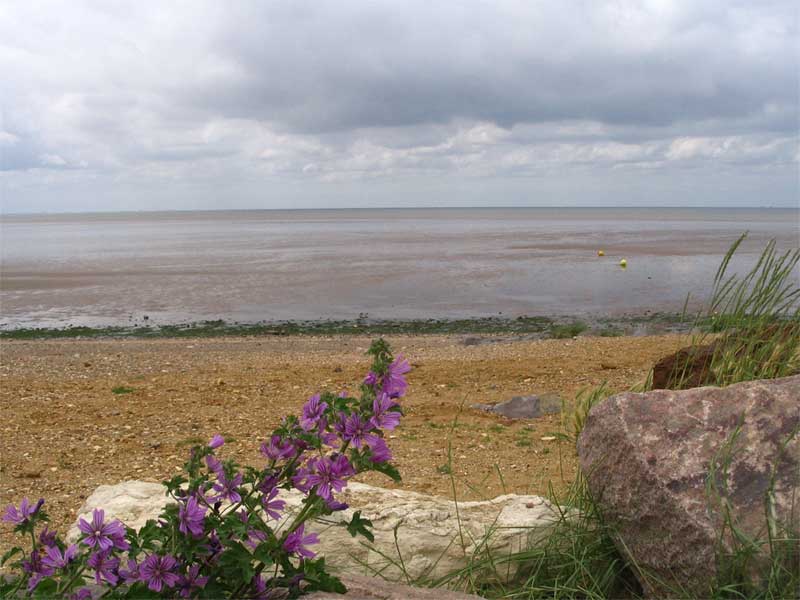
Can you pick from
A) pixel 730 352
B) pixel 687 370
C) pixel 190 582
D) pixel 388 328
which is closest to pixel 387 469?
pixel 190 582

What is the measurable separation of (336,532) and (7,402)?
6530mm

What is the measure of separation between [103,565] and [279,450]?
54 centimetres

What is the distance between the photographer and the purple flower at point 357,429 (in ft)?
6.81

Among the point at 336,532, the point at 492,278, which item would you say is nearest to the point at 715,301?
the point at 336,532

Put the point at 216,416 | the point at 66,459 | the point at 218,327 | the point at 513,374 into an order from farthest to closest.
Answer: the point at 218,327
the point at 513,374
the point at 216,416
the point at 66,459

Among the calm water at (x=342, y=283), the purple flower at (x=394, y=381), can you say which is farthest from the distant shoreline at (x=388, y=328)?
the purple flower at (x=394, y=381)

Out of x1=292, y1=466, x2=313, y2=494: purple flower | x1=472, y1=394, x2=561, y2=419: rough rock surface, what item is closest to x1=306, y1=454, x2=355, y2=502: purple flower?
x1=292, y1=466, x2=313, y2=494: purple flower

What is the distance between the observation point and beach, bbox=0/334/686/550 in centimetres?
613

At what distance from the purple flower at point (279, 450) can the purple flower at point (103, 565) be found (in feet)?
1.60

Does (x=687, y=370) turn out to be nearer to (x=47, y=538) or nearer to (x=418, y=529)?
(x=418, y=529)

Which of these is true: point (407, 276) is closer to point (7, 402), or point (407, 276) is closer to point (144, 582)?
point (7, 402)

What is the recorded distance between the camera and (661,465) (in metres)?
3.16

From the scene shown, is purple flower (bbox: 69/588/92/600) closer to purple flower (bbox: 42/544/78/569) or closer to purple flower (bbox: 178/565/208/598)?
purple flower (bbox: 42/544/78/569)

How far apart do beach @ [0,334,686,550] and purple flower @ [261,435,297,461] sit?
142 cm
